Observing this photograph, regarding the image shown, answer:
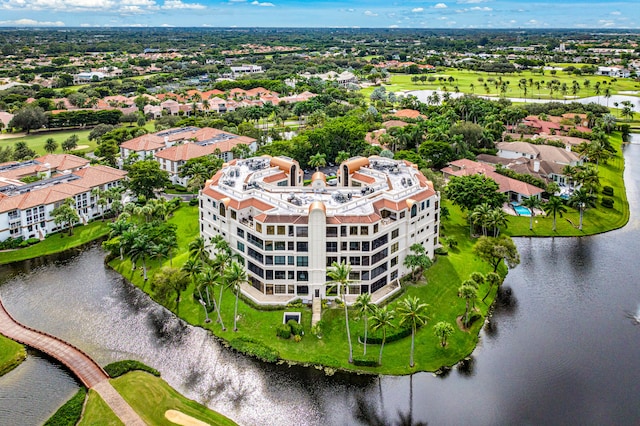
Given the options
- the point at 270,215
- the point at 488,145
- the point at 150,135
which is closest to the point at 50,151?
the point at 150,135

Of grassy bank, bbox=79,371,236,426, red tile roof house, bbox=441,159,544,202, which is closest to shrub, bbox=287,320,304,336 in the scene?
grassy bank, bbox=79,371,236,426

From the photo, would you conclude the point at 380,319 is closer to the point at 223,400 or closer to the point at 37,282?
the point at 223,400

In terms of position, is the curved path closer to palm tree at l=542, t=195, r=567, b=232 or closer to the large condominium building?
the large condominium building

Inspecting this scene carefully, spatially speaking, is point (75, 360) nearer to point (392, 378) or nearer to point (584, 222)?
point (392, 378)

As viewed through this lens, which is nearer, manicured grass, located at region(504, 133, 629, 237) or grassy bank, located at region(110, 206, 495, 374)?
grassy bank, located at region(110, 206, 495, 374)

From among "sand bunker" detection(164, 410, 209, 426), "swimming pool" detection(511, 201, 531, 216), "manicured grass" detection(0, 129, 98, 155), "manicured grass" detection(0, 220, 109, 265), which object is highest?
"manicured grass" detection(0, 129, 98, 155)

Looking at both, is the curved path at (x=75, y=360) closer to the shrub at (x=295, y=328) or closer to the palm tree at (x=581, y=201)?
the shrub at (x=295, y=328)

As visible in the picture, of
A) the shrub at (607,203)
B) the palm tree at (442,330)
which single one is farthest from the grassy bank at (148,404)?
the shrub at (607,203)

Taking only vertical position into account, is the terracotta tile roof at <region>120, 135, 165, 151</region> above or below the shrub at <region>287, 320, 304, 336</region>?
above
